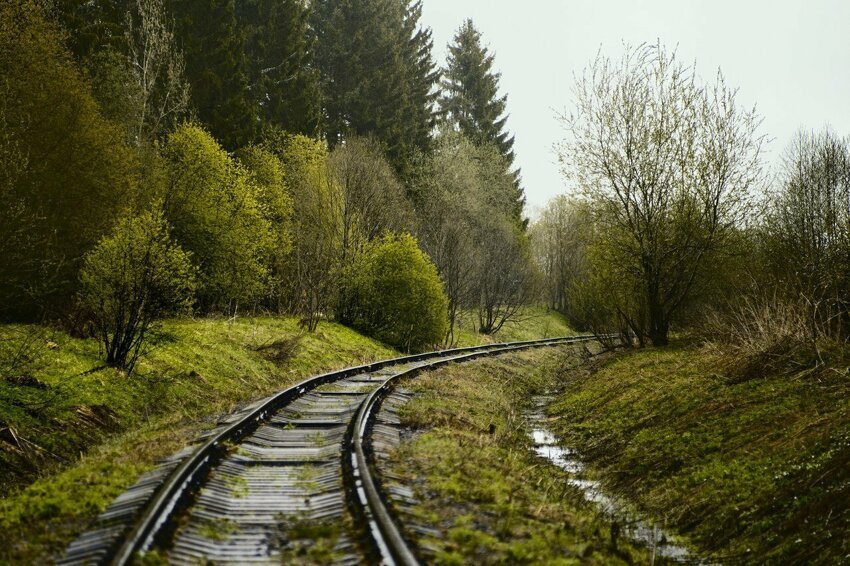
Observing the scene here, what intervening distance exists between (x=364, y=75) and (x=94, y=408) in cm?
4305

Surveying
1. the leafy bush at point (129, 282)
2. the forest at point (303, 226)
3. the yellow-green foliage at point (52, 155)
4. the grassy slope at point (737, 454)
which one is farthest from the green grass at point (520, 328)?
the grassy slope at point (737, 454)

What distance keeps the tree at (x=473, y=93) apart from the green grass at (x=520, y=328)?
40.0 feet

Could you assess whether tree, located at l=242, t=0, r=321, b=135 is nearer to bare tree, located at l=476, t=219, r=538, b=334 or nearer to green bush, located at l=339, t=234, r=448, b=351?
bare tree, located at l=476, t=219, r=538, b=334

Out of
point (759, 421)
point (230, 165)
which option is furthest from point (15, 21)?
point (759, 421)

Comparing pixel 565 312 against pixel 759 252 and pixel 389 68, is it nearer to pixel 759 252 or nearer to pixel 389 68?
pixel 389 68

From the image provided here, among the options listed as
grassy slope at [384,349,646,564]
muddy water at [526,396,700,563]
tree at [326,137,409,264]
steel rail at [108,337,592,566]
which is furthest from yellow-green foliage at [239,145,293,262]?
muddy water at [526,396,700,563]

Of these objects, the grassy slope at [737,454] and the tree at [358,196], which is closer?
the grassy slope at [737,454]

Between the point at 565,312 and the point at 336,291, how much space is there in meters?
43.2

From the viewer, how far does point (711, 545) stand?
754 centimetres

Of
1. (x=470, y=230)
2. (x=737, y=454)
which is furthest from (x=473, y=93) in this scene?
(x=737, y=454)

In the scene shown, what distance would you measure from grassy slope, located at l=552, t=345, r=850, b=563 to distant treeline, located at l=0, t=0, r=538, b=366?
11.1 m

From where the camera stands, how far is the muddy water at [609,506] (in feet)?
24.6

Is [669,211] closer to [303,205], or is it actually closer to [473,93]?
[303,205]

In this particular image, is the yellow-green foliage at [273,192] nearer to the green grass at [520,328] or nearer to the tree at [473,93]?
the green grass at [520,328]
